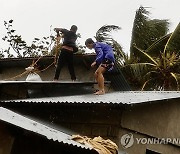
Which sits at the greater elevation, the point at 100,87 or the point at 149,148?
the point at 100,87

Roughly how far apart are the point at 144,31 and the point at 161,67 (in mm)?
2784

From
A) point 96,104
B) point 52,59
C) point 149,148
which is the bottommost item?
point 149,148

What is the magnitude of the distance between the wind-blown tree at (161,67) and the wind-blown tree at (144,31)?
40cm

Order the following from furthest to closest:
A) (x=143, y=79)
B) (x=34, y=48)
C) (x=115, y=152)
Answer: (x=34, y=48) → (x=143, y=79) → (x=115, y=152)

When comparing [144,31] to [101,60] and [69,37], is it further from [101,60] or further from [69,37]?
[101,60]

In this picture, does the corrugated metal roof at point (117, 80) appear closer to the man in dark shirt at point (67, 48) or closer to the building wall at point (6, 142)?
the man in dark shirt at point (67, 48)

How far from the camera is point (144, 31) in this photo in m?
17.8

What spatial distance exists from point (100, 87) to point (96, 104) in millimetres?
1900

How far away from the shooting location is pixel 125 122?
29.7 ft

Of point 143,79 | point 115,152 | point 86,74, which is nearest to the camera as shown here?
point 115,152

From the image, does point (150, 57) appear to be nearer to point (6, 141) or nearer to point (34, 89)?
point (34, 89)

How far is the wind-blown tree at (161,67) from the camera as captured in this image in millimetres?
15195

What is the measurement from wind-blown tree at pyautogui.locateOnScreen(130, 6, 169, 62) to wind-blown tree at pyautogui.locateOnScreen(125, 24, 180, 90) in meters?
0.40

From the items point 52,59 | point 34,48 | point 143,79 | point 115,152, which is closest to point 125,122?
point 115,152
